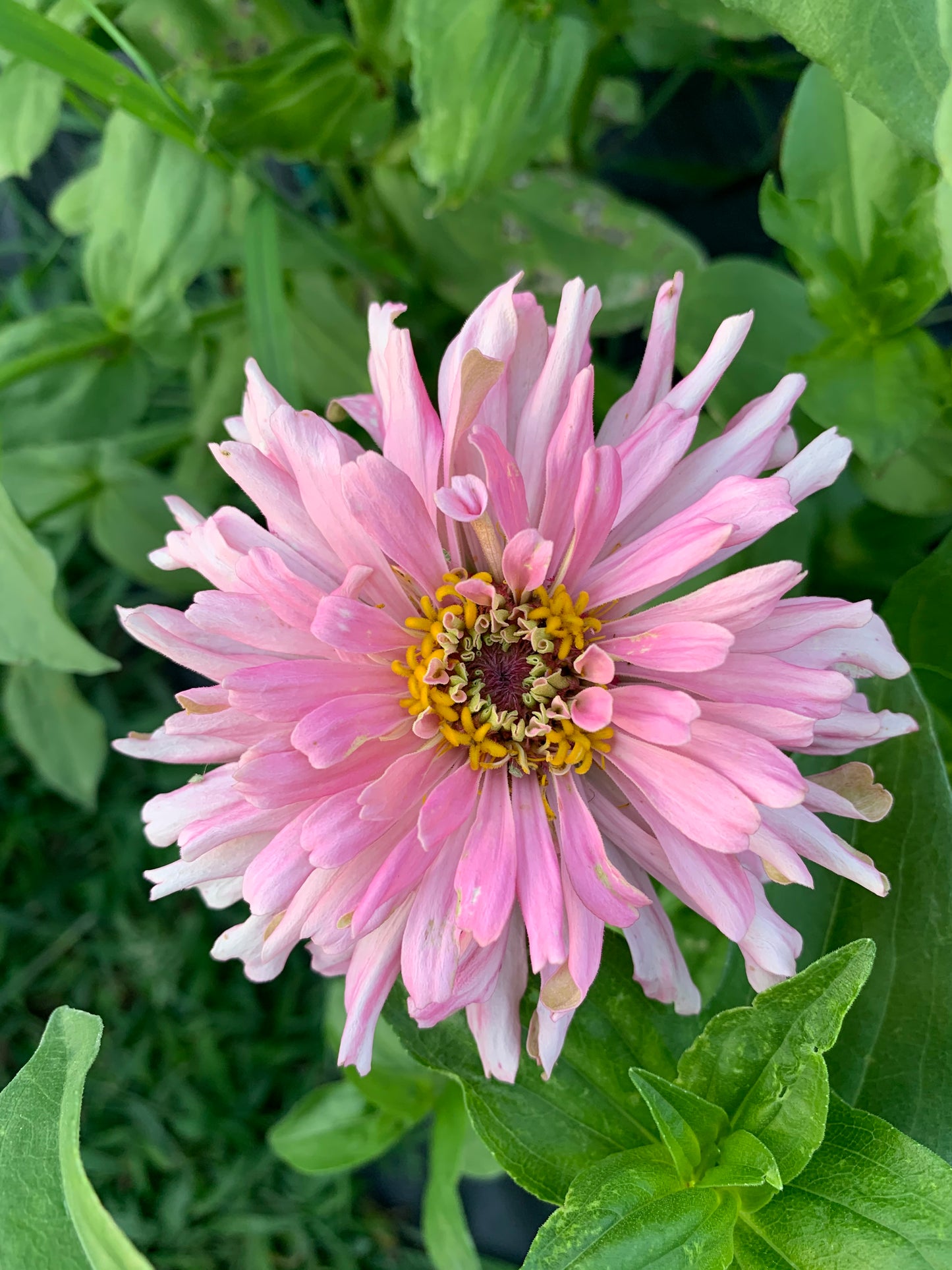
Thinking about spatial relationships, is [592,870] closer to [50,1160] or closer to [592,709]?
[592,709]

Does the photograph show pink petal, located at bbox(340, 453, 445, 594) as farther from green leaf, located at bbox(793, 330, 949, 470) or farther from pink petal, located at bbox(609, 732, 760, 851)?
green leaf, located at bbox(793, 330, 949, 470)

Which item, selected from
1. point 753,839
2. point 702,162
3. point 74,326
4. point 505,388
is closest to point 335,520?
point 505,388

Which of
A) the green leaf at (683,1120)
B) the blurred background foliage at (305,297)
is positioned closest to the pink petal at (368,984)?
the green leaf at (683,1120)

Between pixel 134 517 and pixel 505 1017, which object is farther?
pixel 134 517

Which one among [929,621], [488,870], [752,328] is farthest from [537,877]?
[752,328]

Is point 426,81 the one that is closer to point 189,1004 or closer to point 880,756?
point 880,756

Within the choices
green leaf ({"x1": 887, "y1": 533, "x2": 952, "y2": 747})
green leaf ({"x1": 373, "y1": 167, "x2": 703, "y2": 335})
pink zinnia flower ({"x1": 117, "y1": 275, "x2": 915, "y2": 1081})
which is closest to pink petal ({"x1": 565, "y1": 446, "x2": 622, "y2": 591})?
pink zinnia flower ({"x1": 117, "y1": 275, "x2": 915, "y2": 1081})
